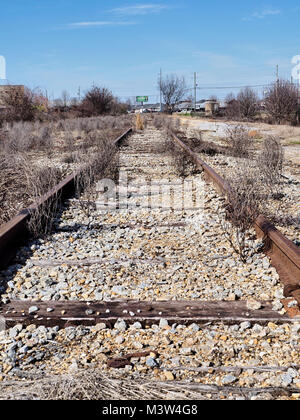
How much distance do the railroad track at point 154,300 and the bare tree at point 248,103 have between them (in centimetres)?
3906

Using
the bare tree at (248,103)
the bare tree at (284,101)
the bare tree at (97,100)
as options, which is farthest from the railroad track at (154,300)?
the bare tree at (97,100)

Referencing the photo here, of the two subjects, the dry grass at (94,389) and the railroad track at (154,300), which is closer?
the dry grass at (94,389)

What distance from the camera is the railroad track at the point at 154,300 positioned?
2818 mm

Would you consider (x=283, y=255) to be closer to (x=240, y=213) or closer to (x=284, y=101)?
(x=240, y=213)

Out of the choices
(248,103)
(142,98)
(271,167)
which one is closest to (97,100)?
(248,103)

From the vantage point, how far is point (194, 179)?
888 cm

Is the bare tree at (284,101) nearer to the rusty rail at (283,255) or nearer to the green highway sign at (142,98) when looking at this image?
the rusty rail at (283,255)

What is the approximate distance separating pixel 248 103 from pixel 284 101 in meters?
7.66

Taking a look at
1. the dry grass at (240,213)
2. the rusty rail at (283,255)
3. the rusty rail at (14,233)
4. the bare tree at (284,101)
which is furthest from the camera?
the bare tree at (284,101)

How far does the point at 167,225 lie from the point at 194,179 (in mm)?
3314

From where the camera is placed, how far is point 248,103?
44.2m

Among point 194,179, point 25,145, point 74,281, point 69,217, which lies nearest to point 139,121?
point 25,145

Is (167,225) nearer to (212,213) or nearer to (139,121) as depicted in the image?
(212,213)
